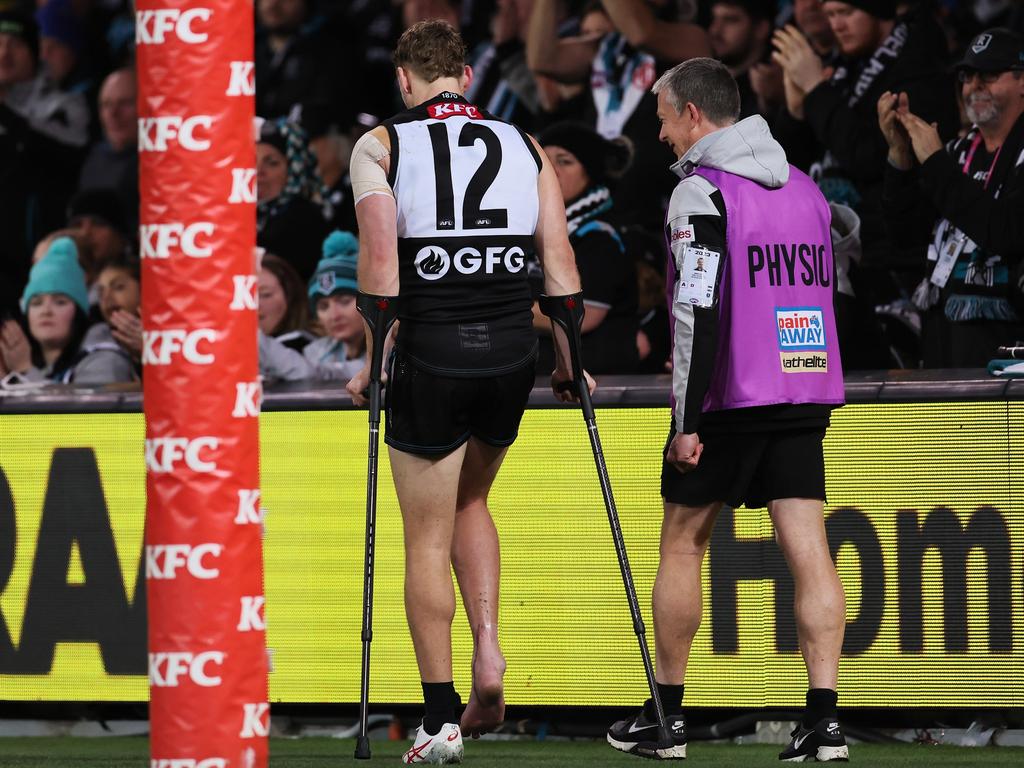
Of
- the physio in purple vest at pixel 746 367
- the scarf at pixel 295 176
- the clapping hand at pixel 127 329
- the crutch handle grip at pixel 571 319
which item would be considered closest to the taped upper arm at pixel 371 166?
the crutch handle grip at pixel 571 319

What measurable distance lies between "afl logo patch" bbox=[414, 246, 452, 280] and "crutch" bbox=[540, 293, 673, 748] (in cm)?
48

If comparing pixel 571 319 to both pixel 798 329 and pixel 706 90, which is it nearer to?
pixel 798 329

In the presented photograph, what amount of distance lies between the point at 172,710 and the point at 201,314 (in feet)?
3.01

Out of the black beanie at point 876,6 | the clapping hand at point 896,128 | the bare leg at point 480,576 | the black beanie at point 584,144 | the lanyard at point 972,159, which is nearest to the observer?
the bare leg at point 480,576

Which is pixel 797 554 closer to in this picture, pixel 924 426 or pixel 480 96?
pixel 924 426

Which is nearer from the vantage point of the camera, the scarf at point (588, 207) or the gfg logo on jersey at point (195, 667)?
the gfg logo on jersey at point (195, 667)

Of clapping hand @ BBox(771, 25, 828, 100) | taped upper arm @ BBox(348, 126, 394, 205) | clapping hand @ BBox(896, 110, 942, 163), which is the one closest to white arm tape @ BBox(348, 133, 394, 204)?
taped upper arm @ BBox(348, 126, 394, 205)

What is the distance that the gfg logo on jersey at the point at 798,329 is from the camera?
6.32m

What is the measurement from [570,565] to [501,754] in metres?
0.82

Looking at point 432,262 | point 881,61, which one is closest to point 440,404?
point 432,262

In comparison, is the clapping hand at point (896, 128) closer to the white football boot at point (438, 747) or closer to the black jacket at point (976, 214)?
the black jacket at point (976, 214)

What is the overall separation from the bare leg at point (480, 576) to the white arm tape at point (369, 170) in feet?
3.01

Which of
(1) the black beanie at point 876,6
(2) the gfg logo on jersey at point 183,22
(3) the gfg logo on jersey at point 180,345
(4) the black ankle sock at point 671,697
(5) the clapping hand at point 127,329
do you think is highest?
(1) the black beanie at point 876,6

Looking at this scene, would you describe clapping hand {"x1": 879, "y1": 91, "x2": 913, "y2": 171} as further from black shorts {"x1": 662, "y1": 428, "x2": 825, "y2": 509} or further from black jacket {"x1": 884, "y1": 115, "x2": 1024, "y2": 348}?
black shorts {"x1": 662, "y1": 428, "x2": 825, "y2": 509}
